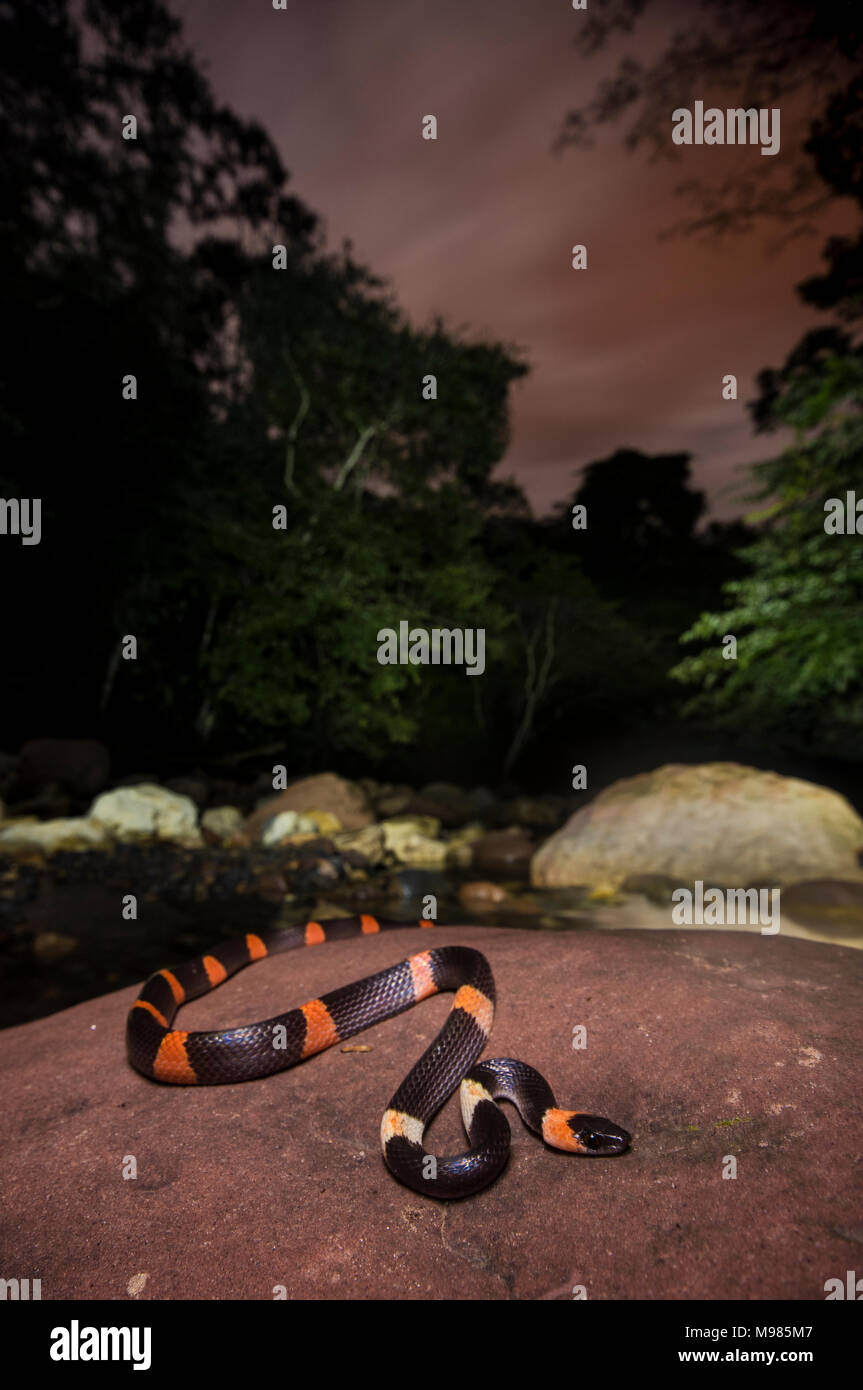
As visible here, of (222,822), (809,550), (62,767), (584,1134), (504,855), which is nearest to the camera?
(584,1134)

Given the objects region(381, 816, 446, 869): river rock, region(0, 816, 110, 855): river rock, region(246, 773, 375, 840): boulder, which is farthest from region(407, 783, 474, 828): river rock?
region(0, 816, 110, 855): river rock

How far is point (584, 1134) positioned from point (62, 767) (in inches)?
439

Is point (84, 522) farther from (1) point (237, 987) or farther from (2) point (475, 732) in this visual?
(2) point (475, 732)

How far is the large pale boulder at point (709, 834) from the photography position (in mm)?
6535

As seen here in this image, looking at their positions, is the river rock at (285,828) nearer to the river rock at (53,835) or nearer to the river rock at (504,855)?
the river rock at (53,835)

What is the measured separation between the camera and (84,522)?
12820 mm

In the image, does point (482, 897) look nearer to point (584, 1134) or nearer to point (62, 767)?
point (584, 1134)

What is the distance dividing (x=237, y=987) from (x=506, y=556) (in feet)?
71.5

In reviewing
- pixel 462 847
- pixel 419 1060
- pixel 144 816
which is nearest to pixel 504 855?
pixel 462 847

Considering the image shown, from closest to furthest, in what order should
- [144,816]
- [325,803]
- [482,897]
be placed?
[482,897], [144,816], [325,803]

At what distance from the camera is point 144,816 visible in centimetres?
924

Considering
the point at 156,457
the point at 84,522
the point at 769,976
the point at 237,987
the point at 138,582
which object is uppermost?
the point at 156,457

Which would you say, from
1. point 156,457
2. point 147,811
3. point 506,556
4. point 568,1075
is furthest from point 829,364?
point 506,556

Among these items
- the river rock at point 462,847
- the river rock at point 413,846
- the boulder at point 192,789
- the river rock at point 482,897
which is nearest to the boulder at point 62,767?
the boulder at point 192,789
